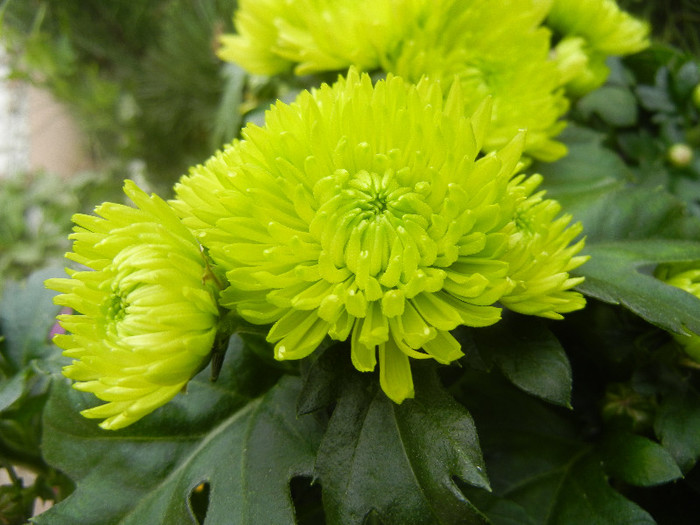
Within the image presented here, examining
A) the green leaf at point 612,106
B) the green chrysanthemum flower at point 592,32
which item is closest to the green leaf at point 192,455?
the green chrysanthemum flower at point 592,32

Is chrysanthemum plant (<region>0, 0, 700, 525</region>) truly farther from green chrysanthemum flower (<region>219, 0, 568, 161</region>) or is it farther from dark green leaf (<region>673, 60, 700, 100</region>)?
dark green leaf (<region>673, 60, 700, 100</region>)

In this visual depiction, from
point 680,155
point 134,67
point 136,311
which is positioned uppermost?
point 136,311

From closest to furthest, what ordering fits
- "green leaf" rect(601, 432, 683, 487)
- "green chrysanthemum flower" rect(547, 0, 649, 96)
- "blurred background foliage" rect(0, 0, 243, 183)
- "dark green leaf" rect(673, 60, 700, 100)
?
1. "green leaf" rect(601, 432, 683, 487)
2. "green chrysanthemum flower" rect(547, 0, 649, 96)
3. "dark green leaf" rect(673, 60, 700, 100)
4. "blurred background foliage" rect(0, 0, 243, 183)

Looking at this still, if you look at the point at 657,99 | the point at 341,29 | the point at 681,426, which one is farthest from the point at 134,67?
the point at 681,426

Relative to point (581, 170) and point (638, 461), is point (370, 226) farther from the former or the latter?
point (581, 170)

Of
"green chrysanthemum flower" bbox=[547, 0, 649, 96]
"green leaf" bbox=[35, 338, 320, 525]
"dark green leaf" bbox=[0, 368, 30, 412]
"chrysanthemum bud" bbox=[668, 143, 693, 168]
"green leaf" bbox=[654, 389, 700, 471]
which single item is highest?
"green chrysanthemum flower" bbox=[547, 0, 649, 96]

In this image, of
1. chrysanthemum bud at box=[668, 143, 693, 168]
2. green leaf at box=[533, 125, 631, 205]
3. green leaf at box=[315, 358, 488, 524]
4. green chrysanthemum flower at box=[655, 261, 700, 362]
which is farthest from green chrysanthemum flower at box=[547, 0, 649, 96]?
green leaf at box=[315, 358, 488, 524]

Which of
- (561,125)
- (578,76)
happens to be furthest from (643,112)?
(561,125)

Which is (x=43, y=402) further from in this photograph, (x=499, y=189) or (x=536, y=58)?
(x=536, y=58)
